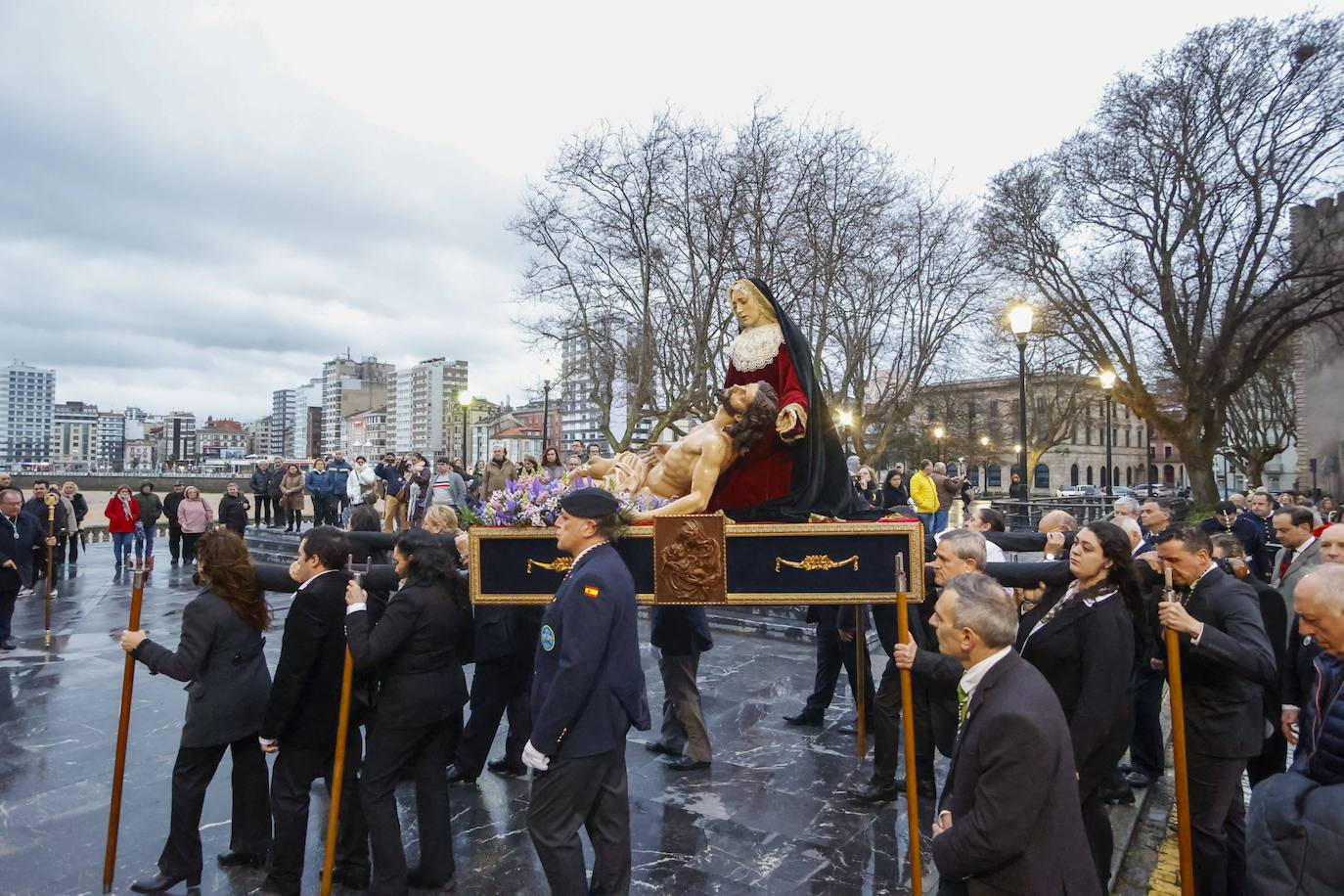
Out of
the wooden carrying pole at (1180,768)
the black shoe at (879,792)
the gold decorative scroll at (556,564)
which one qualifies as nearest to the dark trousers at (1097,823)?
the wooden carrying pole at (1180,768)

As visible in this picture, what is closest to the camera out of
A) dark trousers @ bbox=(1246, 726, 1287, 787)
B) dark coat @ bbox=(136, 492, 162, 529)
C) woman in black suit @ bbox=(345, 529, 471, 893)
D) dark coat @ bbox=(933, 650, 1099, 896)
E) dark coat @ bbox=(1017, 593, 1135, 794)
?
dark coat @ bbox=(933, 650, 1099, 896)

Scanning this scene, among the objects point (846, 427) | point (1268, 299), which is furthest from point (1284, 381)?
point (846, 427)

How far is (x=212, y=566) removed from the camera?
4027mm

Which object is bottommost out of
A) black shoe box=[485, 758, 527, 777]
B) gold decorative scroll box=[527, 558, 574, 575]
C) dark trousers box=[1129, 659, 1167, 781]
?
black shoe box=[485, 758, 527, 777]

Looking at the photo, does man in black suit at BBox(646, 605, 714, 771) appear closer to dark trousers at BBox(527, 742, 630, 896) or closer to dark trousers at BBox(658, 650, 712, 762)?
dark trousers at BBox(658, 650, 712, 762)

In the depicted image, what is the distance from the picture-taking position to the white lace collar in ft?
16.1

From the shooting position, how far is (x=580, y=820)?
335 centimetres

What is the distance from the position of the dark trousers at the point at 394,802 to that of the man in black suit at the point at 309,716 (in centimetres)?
26

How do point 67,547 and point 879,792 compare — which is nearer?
point 879,792

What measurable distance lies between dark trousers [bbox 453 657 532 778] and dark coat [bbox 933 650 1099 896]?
143 inches

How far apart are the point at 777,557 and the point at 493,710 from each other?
2627 mm

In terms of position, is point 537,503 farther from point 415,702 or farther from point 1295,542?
point 1295,542

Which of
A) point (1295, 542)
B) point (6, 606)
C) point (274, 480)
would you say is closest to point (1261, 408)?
point (1295, 542)

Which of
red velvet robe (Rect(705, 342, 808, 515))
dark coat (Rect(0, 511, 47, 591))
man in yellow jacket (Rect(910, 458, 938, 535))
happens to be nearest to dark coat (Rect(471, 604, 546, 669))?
red velvet robe (Rect(705, 342, 808, 515))
